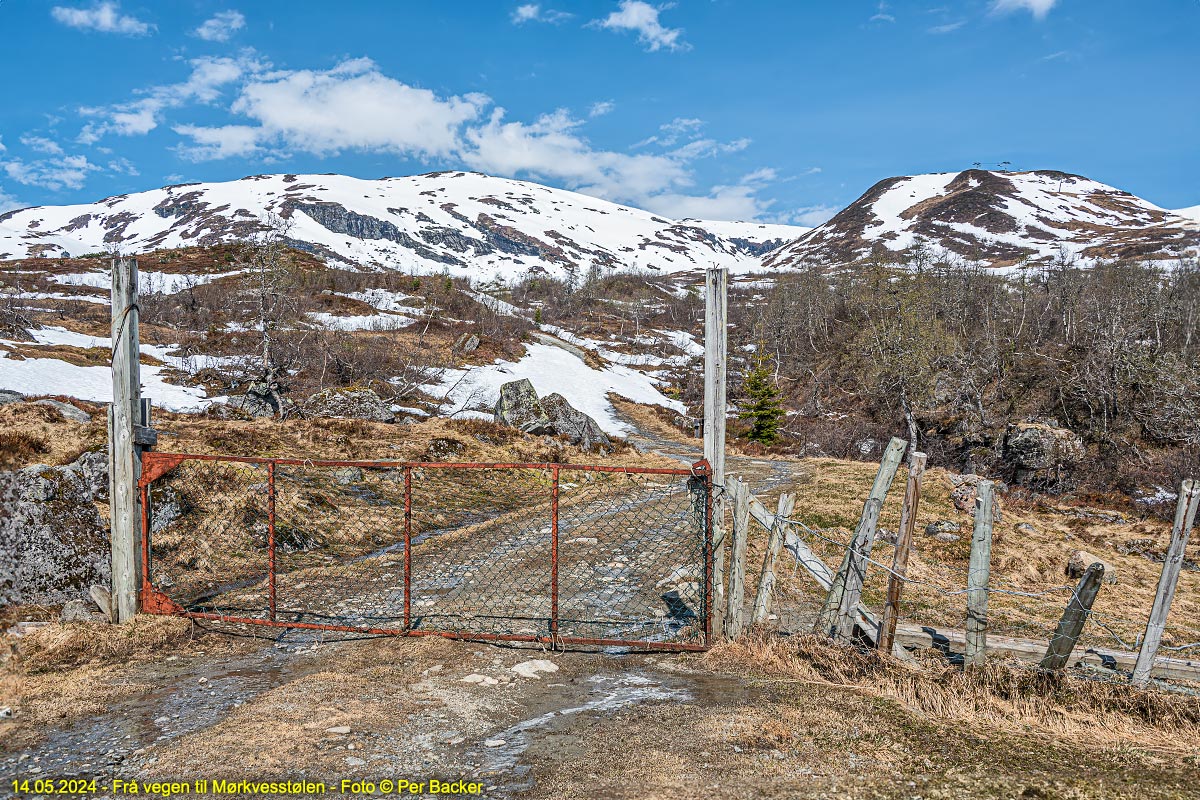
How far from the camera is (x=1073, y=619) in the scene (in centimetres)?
503

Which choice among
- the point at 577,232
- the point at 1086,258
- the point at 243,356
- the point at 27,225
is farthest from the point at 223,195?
the point at 1086,258

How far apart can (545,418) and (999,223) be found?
125982 millimetres

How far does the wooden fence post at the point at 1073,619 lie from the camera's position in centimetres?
494

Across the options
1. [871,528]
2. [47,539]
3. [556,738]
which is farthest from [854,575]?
[47,539]

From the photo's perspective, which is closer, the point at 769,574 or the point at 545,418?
the point at 769,574

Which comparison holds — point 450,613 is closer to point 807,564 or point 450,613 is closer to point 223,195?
point 807,564

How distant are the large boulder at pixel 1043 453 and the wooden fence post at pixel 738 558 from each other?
2400 centimetres

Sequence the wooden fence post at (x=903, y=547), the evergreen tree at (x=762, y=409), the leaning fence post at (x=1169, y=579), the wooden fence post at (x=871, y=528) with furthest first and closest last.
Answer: the evergreen tree at (x=762, y=409) → the wooden fence post at (x=871, y=528) → the wooden fence post at (x=903, y=547) → the leaning fence post at (x=1169, y=579)

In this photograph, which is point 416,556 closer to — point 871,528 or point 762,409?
point 871,528

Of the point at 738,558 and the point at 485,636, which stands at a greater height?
the point at 738,558

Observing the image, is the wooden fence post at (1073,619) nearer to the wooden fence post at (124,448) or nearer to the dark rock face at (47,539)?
the wooden fence post at (124,448)

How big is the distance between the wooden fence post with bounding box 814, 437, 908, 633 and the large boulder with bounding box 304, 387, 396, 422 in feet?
71.0

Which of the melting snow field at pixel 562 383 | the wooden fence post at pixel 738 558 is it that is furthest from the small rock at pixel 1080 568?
the melting snow field at pixel 562 383

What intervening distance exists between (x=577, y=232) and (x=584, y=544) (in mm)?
193869
